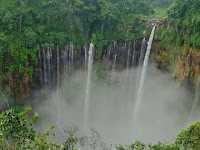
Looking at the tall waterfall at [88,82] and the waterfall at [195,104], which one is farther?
the tall waterfall at [88,82]

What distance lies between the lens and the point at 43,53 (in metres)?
20.3

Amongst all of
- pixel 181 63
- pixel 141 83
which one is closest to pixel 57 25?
pixel 141 83

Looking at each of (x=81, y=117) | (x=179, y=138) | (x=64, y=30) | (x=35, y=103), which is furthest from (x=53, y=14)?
(x=179, y=138)

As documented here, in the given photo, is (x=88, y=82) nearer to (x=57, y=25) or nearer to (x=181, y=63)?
(x=57, y=25)

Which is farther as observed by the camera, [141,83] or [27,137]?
[141,83]

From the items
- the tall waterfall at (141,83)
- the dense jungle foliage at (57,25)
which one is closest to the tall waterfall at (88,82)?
the dense jungle foliage at (57,25)

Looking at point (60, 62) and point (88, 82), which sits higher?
point (60, 62)

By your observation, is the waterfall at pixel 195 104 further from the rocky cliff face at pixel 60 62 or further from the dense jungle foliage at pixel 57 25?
the dense jungle foliage at pixel 57 25

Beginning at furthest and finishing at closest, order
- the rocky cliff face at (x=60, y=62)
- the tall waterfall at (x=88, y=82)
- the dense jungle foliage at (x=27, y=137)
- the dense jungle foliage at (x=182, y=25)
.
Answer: the tall waterfall at (x=88, y=82), the rocky cliff face at (x=60, y=62), the dense jungle foliage at (x=182, y=25), the dense jungle foliage at (x=27, y=137)

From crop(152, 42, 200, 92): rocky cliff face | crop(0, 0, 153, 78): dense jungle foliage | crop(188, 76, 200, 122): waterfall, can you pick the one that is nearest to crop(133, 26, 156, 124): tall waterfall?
crop(152, 42, 200, 92): rocky cliff face

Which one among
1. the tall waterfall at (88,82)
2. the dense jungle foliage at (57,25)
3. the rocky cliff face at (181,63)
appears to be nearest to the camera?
the rocky cliff face at (181,63)

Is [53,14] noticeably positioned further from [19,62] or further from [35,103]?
[35,103]

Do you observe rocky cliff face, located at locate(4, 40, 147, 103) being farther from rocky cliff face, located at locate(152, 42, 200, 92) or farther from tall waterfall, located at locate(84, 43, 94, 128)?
rocky cliff face, located at locate(152, 42, 200, 92)

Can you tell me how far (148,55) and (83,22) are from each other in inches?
226
